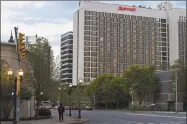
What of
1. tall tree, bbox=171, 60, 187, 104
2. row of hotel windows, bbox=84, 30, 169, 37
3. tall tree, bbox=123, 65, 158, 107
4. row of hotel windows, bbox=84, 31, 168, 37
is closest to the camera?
tall tree, bbox=171, 60, 187, 104

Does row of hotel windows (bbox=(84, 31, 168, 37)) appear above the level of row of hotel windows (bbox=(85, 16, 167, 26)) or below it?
below

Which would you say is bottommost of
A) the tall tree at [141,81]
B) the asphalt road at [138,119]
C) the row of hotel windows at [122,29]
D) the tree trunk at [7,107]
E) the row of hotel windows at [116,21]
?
the asphalt road at [138,119]

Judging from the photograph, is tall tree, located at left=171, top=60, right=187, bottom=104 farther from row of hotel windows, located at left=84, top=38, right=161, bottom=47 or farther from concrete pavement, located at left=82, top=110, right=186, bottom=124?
row of hotel windows, located at left=84, top=38, right=161, bottom=47

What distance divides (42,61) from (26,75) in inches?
101

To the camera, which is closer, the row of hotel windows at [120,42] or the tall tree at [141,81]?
the tall tree at [141,81]

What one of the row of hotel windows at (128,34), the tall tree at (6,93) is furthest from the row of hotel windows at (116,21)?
the tall tree at (6,93)

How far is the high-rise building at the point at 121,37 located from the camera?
6939 inches

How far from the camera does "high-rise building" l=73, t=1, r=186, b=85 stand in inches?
6939

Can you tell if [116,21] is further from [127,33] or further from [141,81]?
[141,81]

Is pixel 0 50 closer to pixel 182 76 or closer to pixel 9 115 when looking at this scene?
pixel 9 115

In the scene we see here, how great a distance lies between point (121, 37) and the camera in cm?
18450

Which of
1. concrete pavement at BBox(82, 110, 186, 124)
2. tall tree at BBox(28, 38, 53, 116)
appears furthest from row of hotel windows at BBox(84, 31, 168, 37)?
tall tree at BBox(28, 38, 53, 116)

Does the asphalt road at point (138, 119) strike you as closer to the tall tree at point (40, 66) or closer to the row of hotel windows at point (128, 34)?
the tall tree at point (40, 66)

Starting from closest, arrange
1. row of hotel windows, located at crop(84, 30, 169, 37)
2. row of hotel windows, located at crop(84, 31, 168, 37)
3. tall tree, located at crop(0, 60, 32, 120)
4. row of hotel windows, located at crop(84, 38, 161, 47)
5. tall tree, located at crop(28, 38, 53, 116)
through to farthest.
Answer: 1. tall tree, located at crop(0, 60, 32, 120)
2. tall tree, located at crop(28, 38, 53, 116)
3. row of hotel windows, located at crop(84, 38, 161, 47)
4. row of hotel windows, located at crop(84, 31, 168, 37)
5. row of hotel windows, located at crop(84, 30, 169, 37)
